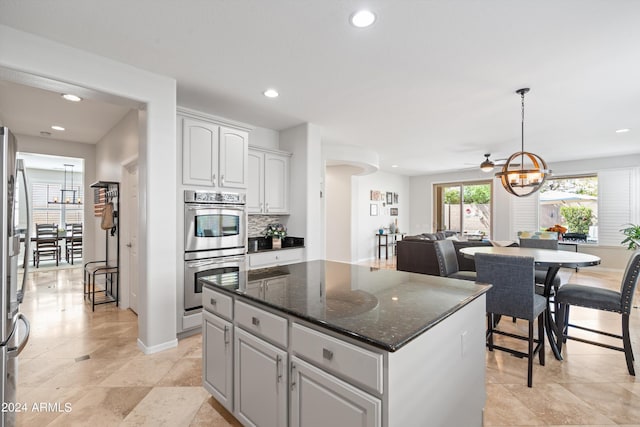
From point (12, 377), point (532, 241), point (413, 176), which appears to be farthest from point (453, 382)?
point (413, 176)

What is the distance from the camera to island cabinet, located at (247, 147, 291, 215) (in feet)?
13.6

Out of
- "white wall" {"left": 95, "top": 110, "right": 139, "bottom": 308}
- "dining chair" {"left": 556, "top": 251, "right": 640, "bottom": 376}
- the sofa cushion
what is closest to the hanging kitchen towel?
"white wall" {"left": 95, "top": 110, "right": 139, "bottom": 308}

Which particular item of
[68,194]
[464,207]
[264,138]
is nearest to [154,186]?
[264,138]

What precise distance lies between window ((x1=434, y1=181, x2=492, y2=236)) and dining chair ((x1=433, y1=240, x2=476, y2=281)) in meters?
5.94

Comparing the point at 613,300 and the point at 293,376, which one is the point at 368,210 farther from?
the point at 293,376

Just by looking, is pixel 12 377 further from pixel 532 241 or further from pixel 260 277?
pixel 532 241

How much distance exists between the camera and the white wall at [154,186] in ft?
8.65

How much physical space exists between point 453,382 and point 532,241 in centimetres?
383

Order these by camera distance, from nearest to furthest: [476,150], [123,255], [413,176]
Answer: [123,255], [476,150], [413,176]

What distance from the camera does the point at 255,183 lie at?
13.7 ft

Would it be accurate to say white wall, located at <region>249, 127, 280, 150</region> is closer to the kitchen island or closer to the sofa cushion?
the sofa cushion

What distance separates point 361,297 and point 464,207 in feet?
29.7

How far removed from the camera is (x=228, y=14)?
6.61 feet

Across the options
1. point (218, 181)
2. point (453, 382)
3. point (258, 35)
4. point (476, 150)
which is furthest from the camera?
point (476, 150)
